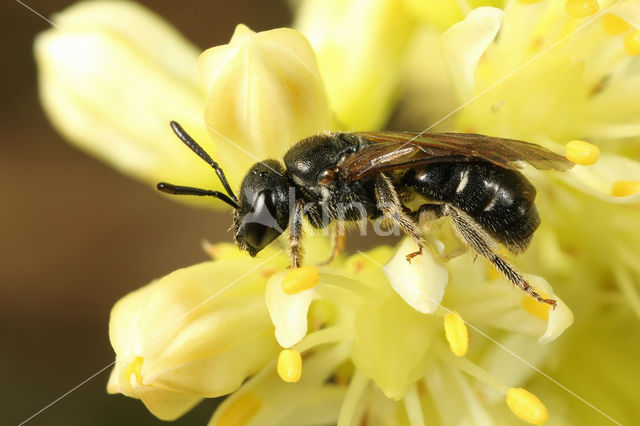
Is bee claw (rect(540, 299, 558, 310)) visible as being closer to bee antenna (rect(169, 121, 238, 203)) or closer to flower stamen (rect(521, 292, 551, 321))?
flower stamen (rect(521, 292, 551, 321))

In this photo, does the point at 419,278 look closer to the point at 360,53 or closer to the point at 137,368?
the point at 137,368

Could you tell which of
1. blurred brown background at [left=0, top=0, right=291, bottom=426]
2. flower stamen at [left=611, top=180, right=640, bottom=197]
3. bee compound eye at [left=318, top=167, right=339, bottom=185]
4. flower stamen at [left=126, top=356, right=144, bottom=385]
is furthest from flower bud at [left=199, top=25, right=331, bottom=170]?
blurred brown background at [left=0, top=0, right=291, bottom=426]

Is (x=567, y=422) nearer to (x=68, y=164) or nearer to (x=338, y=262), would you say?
(x=338, y=262)

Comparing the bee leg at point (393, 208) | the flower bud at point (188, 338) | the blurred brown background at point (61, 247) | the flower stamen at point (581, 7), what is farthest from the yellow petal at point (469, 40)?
the blurred brown background at point (61, 247)

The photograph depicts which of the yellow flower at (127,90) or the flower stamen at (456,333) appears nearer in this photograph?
the flower stamen at (456,333)

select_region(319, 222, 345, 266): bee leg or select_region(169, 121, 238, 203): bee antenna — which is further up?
select_region(169, 121, 238, 203): bee antenna

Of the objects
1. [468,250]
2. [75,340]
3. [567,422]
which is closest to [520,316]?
[468,250]

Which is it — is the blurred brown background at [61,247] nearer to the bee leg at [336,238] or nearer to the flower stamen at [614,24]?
the bee leg at [336,238]
